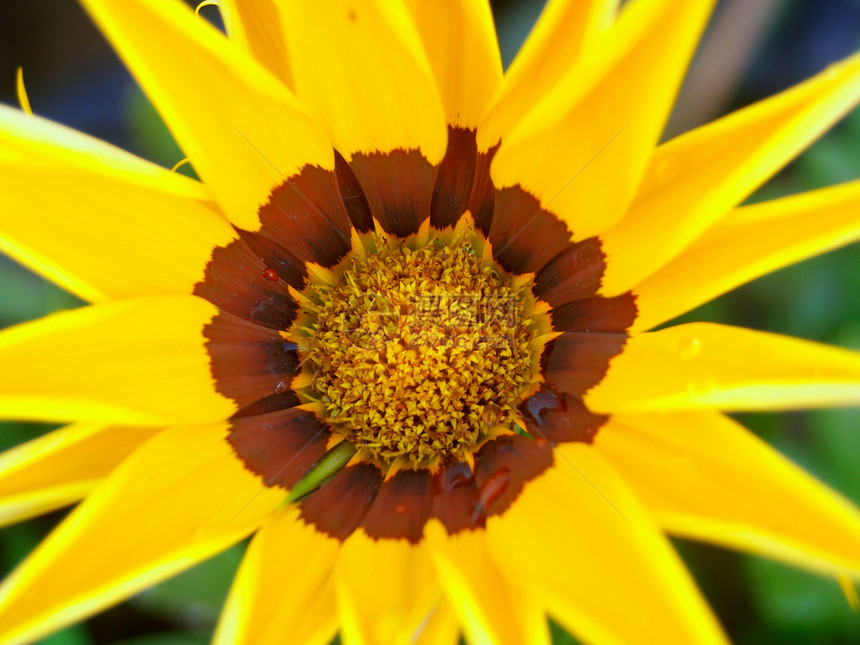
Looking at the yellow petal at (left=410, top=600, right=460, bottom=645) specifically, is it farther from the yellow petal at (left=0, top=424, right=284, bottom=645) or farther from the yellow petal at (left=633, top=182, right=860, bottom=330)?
the yellow petal at (left=633, top=182, right=860, bottom=330)

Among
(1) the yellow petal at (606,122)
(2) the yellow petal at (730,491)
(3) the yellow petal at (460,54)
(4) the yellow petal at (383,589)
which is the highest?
(3) the yellow petal at (460,54)

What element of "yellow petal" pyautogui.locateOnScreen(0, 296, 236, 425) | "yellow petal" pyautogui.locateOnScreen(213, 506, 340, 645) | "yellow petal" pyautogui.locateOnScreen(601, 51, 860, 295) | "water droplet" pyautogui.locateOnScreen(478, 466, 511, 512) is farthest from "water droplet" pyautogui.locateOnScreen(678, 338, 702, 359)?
"yellow petal" pyautogui.locateOnScreen(0, 296, 236, 425)

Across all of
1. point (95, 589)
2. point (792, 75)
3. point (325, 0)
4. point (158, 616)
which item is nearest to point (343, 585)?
point (95, 589)

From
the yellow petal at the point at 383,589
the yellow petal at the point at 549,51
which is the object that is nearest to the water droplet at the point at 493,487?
the yellow petal at the point at 383,589

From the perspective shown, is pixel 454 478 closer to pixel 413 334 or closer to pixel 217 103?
pixel 413 334

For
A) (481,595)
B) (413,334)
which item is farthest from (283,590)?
(413,334)

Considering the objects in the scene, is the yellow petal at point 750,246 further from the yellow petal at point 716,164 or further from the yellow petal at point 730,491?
the yellow petal at point 730,491

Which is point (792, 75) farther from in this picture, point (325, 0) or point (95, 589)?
point (95, 589)
